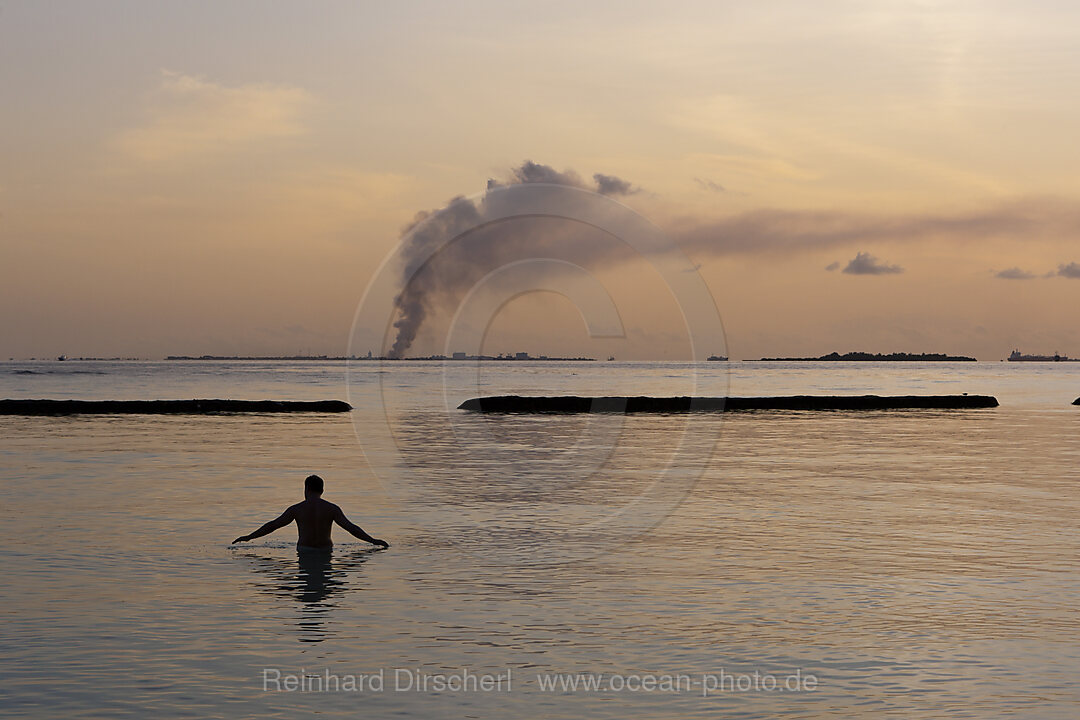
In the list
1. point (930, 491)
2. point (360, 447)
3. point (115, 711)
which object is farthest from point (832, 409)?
point (115, 711)

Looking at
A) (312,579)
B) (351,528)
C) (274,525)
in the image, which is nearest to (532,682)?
(312,579)

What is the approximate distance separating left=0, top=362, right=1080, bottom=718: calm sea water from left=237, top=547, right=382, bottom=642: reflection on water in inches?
3.4

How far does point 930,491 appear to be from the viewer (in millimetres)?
37594

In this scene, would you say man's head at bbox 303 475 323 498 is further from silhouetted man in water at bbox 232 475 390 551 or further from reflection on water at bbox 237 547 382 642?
reflection on water at bbox 237 547 382 642

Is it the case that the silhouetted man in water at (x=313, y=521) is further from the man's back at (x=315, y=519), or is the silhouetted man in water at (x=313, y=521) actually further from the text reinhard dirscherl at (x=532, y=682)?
the text reinhard dirscherl at (x=532, y=682)

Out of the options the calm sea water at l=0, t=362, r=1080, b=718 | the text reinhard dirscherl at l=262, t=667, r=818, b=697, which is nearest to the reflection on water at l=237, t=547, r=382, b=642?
the calm sea water at l=0, t=362, r=1080, b=718

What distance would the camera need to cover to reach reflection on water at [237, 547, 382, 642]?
18.0 meters

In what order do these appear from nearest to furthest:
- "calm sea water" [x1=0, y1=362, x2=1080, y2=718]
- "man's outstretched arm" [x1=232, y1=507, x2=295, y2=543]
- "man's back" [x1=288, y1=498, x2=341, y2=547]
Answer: "calm sea water" [x1=0, y1=362, x2=1080, y2=718]
"man's back" [x1=288, y1=498, x2=341, y2=547]
"man's outstretched arm" [x1=232, y1=507, x2=295, y2=543]

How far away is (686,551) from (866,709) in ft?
38.6

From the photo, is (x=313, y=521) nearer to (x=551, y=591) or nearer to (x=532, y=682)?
(x=551, y=591)

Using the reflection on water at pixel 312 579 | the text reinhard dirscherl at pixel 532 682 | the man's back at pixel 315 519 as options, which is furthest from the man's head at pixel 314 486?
the text reinhard dirscherl at pixel 532 682

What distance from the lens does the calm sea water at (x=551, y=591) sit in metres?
14.1

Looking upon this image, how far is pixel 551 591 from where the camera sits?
2044 cm

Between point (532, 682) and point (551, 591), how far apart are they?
584 centimetres
